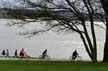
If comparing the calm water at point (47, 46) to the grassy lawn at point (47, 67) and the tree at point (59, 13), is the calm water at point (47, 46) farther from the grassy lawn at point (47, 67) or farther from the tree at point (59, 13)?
the grassy lawn at point (47, 67)

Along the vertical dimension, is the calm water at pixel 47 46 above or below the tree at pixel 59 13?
below

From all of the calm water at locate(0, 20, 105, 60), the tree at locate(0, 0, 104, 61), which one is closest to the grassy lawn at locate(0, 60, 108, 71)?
the tree at locate(0, 0, 104, 61)

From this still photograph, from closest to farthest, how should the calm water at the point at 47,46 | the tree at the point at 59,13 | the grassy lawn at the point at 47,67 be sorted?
the grassy lawn at the point at 47,67 → the tree at the point at 59,13 → the calm water at the point at 47,46

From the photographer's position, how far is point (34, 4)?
31422 millimetres

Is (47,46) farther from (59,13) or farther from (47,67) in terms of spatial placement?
(47,67)

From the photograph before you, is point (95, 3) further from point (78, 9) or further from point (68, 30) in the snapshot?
point (68, 30)

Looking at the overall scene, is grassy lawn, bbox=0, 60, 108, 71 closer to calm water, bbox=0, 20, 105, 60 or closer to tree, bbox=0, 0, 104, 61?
tree, bbox=0, 0, 104, 61

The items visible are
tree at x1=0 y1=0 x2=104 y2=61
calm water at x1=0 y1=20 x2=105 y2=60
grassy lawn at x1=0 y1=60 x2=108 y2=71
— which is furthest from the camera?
calm water at x1=0 y1=20 x2=105 y2=60

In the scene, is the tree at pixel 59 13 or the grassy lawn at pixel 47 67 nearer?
the grassy lawn at pixel 47 67

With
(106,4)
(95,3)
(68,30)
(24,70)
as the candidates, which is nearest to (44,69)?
(24,70)

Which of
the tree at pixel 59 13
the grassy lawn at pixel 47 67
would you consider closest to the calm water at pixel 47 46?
the tree at pixel 59 13

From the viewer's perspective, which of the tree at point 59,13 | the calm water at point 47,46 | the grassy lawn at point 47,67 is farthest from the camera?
the calm water at point 47,46

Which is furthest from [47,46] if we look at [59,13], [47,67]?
[47,67]

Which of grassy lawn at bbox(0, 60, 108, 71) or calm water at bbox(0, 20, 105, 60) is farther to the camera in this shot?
calm water at bbox(0, 20, 105, 60)
